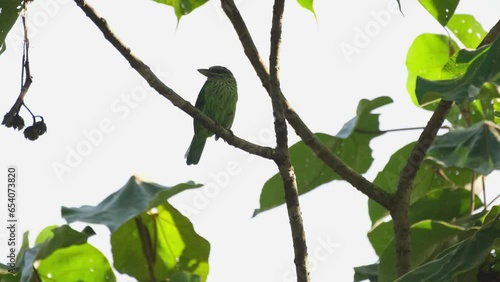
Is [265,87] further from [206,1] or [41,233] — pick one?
[41,233]

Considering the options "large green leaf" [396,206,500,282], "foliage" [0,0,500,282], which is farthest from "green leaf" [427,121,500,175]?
"large green leaf" [396,206,500,282]

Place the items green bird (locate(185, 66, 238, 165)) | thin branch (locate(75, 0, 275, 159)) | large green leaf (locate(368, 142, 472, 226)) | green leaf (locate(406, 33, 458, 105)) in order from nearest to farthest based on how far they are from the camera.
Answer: thin branch (locate(75, 0, 275, 159))
large green leaf (locate(368, 142, 472, 226))
green leaf (locate(406, 33, 458, 105))
green bird (locate(185, 66, 238, 165))

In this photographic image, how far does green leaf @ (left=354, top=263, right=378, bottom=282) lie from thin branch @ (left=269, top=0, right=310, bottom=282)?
0.39 m

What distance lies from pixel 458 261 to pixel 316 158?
3.46 feet

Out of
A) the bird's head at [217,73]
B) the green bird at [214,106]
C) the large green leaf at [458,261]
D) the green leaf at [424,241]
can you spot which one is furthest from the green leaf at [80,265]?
the bird's head at [217,73]

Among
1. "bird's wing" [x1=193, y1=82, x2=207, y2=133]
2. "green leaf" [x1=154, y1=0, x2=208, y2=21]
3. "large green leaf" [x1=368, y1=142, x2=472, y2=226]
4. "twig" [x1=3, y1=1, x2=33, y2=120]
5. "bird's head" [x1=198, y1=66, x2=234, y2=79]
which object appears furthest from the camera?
"bird's head" [x1=198, y1=66, x2=234, y2=79]

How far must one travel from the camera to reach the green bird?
240 inches

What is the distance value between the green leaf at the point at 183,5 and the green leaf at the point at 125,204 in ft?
2.06

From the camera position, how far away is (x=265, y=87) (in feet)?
10.3

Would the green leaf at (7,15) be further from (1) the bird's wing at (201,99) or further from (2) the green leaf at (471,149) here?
(1) the bird's wing at (201,99)

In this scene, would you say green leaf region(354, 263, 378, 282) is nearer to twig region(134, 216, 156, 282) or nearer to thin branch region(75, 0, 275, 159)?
thin branch region(75, 0, 275, 159)

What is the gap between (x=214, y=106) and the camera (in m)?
6.11

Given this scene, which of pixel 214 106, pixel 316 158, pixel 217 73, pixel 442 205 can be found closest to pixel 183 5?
pixel 316 158

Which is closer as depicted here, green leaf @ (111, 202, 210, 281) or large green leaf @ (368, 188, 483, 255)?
large green leaf @ (368, 188, 483, 255)
